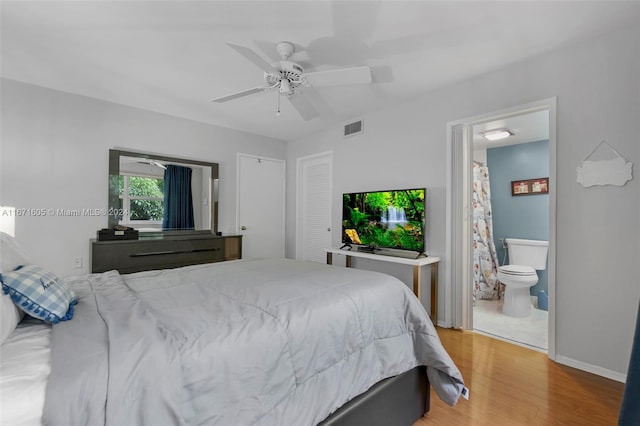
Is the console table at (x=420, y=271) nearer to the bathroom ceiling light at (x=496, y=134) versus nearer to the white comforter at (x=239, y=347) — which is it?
the white comforter at (x=239, y=347)

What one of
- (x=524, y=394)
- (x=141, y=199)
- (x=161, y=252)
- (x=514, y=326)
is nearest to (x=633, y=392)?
(x=524, y=394)

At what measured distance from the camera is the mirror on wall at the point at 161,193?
A: 11.9 feet

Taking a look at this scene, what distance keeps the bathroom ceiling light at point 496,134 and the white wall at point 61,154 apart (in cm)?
419

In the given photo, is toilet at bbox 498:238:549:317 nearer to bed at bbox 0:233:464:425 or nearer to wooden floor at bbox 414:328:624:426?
Result: wooden floor at bbox 414:328:624:426

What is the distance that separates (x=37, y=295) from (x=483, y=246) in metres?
4.72

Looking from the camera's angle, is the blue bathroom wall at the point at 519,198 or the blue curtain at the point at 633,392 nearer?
the blue curtain at the point at 633,392

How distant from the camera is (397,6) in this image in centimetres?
191

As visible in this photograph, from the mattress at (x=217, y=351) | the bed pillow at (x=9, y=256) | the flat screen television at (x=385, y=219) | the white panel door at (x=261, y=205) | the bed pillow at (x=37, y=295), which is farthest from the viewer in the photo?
the white panel door at (x=261, y=205)

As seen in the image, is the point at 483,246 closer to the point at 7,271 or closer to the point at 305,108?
the point at 305,108

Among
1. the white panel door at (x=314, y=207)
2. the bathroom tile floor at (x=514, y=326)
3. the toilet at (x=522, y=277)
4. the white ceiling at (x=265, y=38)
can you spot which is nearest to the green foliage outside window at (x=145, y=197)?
the white ceiling at (x=265, y=38)

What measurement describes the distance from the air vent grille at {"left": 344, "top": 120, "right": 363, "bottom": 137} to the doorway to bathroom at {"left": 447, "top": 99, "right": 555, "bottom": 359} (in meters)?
1.23

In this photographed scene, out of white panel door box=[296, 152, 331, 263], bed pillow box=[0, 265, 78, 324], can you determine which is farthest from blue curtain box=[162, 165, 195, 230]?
bed pillow box=[0, 265, 78, 324]

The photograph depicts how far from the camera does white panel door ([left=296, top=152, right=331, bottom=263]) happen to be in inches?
181

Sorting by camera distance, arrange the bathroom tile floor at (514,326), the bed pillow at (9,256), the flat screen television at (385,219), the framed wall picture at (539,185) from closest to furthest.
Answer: the bed pillow at (9,256)
the bathroom tile floor at (514,326)
the flat screen television at (385,219)
the framed wall picture at (539,185)
